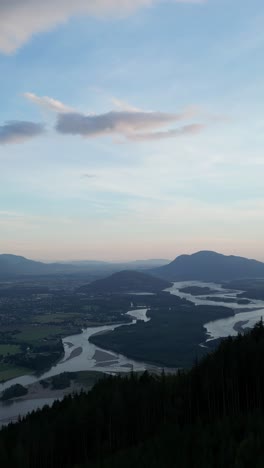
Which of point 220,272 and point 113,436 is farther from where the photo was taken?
point 220,272

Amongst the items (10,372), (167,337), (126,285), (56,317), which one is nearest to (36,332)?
(56,317)

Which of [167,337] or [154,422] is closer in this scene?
[154,422]

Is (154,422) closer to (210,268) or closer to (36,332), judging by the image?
(36,332)

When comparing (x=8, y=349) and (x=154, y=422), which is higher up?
(x=154, y=422)

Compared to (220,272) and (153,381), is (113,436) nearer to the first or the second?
(153,381)

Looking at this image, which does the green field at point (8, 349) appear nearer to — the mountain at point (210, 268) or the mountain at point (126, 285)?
the mountain at point (126, 285)

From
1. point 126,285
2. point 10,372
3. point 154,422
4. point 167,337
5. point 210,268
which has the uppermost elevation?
point 210,268

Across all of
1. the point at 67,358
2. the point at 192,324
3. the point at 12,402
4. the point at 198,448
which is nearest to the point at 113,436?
the point at 198,448

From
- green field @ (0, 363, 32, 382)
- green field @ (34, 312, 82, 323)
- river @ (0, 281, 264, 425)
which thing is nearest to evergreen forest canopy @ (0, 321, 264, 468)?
river @ (0, 281, 264, 425)
